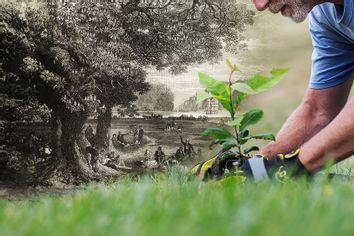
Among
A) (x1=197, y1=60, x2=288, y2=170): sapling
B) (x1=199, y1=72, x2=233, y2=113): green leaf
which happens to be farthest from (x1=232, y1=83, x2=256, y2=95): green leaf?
(x1=199, y1=72, x2=233, y2=113): green leaf

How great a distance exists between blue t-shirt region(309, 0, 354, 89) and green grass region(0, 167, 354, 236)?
3.50 feet

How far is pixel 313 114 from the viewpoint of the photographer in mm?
2672

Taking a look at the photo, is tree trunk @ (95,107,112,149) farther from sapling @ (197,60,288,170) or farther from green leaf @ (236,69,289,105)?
green leaf @ (236,69,289,105)

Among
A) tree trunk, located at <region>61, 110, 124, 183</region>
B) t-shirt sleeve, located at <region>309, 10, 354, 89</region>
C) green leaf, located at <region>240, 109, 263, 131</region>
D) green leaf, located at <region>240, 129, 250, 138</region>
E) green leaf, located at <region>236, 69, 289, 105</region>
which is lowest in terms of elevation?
tree trunk, located at <region>61, 110, 124, 183</region>

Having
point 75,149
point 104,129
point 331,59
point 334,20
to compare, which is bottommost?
point 75,149

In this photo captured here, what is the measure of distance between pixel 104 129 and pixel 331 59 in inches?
57.2

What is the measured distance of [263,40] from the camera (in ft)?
12.5

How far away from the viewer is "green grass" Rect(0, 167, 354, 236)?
40.4 inches

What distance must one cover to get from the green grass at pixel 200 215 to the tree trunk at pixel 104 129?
1.92m

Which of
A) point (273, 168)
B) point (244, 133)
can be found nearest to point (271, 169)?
point (273, 168)

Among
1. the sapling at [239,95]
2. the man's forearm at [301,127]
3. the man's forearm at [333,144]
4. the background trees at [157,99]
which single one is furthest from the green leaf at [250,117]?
the background trees at [157,99]

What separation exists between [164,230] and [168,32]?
2.71m

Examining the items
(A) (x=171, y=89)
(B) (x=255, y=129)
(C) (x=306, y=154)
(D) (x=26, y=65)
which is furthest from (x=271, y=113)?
(C) (x=306, y=154)

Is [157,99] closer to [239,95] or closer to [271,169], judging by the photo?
[239,95]
